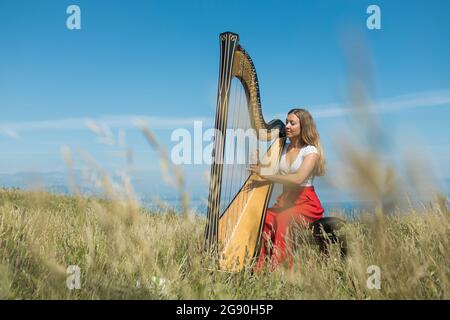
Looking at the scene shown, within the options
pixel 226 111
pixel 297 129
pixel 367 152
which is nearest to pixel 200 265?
pixel 226 111

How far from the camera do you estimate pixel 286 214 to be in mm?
4125

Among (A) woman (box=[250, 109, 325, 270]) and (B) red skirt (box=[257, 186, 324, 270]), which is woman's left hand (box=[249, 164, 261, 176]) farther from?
(B) red skirt (box=[257, 186, 324, 270])

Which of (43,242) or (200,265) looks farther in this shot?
(43,242)

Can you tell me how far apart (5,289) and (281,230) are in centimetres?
223

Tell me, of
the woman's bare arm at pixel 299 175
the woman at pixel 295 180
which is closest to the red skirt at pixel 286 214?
the woman at pixel 295 180

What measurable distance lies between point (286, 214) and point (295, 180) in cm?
31

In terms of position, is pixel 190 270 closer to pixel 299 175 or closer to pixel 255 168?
pixel 255 168

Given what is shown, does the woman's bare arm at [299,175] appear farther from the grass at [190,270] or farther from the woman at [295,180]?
the grass at [190,270]

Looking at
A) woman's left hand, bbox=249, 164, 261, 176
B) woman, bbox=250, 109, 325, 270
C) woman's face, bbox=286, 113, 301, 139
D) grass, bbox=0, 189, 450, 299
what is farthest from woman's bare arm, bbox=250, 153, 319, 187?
grass, bbox=0, 189, 450, 299

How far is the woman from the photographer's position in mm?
4047

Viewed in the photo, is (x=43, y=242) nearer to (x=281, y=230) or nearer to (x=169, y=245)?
(x=169, y=245)

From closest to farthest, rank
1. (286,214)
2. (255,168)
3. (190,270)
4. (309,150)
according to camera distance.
→ (190,270), (255,168), (286,214), (309,150)

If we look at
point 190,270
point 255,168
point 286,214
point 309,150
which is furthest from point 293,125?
point 190,270

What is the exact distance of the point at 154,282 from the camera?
104 inches
